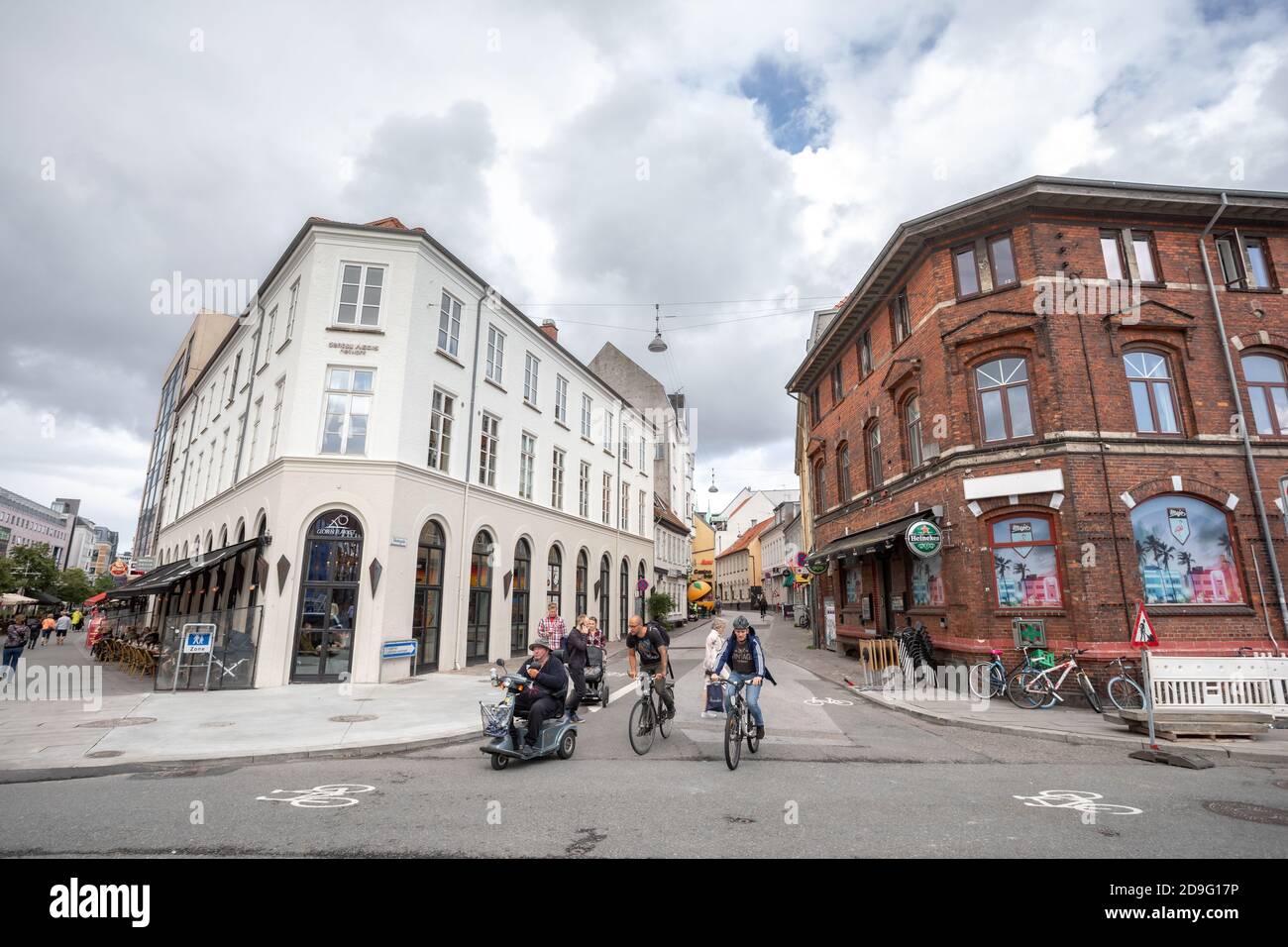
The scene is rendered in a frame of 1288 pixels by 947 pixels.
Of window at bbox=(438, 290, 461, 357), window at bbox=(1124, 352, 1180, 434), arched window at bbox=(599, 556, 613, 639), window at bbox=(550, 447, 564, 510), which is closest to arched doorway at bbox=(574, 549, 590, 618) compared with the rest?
arched window at bbox=(599, 556, 613, 639)

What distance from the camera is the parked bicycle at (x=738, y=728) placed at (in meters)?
7.35

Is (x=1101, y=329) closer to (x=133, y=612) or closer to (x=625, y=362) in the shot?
(x=625, y=362)

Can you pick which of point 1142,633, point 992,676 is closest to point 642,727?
point 1142,633

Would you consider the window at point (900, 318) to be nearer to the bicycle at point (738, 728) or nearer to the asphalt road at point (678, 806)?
the asphalt road at point (678, 806)

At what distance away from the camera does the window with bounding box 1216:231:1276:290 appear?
1466cm

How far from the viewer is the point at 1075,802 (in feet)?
19.5

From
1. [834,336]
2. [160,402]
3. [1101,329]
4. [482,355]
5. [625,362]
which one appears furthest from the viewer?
[160,402]

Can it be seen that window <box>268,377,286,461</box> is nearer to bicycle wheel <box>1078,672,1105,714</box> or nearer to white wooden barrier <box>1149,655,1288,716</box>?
bicycle wheel <box>1078,672,1105,714</box>

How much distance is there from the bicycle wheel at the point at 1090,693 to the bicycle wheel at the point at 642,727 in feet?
29.0

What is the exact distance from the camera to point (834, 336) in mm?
21906

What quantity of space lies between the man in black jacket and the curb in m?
7.04

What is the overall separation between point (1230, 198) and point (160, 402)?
67.5 metres

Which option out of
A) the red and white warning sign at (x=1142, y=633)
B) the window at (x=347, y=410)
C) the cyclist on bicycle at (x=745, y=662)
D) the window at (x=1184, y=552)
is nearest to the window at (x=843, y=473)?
the window at (x=1184, y=552)
